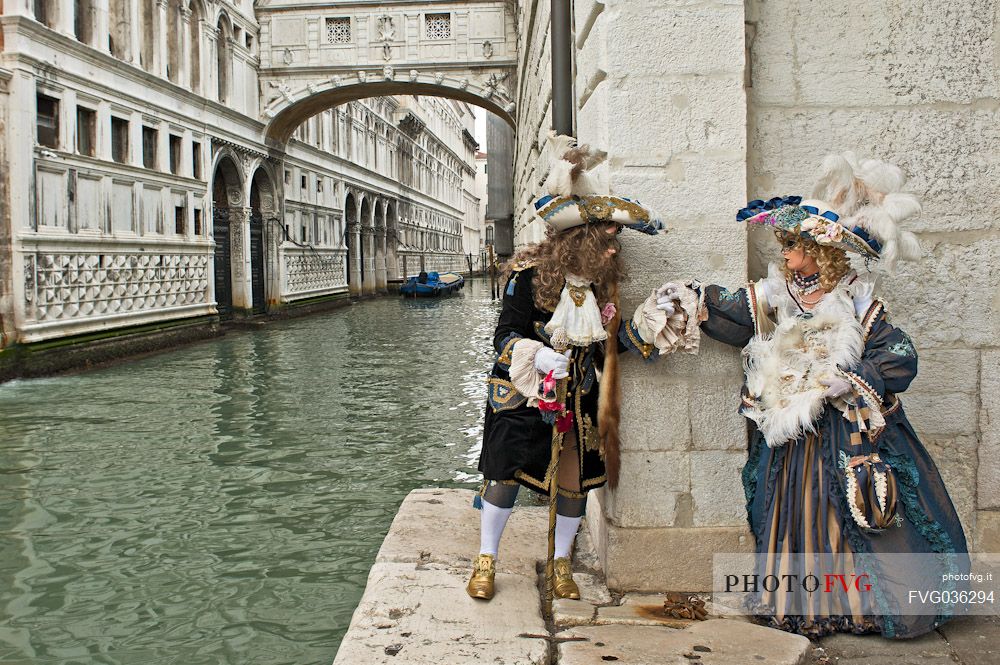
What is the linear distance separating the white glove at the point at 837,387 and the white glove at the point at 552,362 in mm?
865

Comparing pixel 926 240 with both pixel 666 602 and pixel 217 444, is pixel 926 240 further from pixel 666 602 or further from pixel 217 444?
pixel 217 444

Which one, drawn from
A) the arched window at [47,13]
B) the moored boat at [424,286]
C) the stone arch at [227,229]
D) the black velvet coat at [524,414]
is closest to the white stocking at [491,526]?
Result: the black velvet coat at [524,414]

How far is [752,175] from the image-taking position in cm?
327

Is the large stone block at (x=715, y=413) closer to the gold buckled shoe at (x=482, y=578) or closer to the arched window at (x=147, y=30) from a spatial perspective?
the gold buckled shoe at (x=482, y=578)

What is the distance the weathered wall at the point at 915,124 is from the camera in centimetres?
327

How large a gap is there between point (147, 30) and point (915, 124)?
14.3 metres

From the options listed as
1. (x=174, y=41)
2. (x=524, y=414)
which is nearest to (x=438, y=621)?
(x=524, y=414)

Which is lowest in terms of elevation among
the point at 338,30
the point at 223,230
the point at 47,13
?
the point at 223,230

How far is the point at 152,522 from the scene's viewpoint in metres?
4.55

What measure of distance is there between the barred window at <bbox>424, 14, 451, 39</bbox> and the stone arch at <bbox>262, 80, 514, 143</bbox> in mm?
901

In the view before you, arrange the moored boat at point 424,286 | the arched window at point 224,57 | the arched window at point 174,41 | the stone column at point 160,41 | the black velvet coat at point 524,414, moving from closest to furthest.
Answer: the black velvet coat at point 524,414, the stone column at point 160,41, the arched window at point 174,41, the arched window at point 224,57, the moored boat at point 424,286

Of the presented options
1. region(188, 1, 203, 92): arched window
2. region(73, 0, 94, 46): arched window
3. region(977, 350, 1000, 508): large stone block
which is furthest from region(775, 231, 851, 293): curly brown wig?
region(188, 1, 203, 92): arched window

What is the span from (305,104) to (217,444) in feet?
48.6

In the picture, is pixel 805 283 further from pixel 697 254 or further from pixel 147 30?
pixel 147 30
